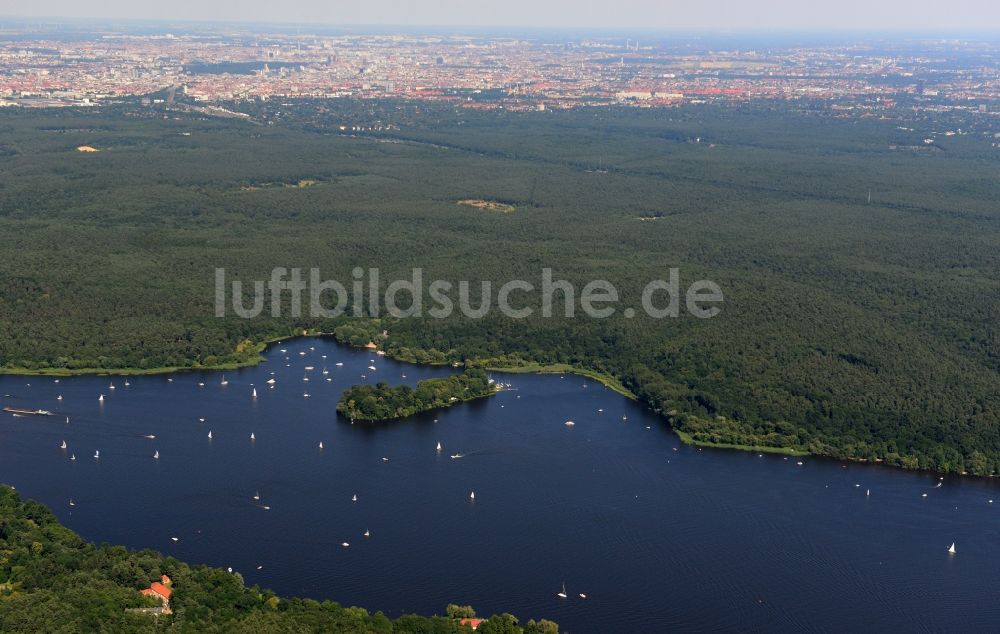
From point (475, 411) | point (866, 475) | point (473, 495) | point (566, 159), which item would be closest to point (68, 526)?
point (473, 495)

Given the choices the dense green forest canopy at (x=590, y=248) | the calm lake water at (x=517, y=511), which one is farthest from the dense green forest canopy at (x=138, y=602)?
the dense green forest canopy at (x=590, y=248)

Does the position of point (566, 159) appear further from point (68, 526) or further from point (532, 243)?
point (68, 526)

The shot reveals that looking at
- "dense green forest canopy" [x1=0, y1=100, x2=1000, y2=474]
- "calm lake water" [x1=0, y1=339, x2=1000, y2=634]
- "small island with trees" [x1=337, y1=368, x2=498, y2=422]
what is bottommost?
"calm lake water" [x1=0, y1=339, x2=1000, y2=634]

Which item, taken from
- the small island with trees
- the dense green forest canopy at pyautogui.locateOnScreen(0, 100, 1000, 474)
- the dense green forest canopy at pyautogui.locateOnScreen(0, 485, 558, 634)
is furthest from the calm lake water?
the dense green forest canopy at pyautogui.locateOnScreen(0, 100, 1000, 474)

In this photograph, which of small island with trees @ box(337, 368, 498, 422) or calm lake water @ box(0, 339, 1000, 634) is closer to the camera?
calm lake water @ box(0, 339, 1000, 634)

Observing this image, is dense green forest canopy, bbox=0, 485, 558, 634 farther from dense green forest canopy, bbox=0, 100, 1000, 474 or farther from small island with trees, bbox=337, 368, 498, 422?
dense green forest canopy, bbox=0, 100, 1000, 474

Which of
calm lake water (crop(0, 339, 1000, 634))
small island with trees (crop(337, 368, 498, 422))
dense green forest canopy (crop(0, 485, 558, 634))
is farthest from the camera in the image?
small island with trees (crop(337, 368, 498, 422))
